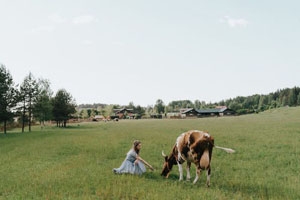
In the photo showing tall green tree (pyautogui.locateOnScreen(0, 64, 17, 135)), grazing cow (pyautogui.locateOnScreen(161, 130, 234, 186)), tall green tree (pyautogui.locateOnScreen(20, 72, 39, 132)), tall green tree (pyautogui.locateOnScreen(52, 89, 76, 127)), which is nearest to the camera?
grazing cow (pyautogui.locateOnScreen(161, 130, 234, 186))

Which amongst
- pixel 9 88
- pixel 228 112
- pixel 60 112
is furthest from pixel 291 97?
pixel 9 88

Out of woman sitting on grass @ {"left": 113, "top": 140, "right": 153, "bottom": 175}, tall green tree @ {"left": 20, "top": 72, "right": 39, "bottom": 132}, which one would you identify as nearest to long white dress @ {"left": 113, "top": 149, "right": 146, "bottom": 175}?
woman sitting on grass @ {"left": 113, "top": 140, "right": 153, "bottom": 175}

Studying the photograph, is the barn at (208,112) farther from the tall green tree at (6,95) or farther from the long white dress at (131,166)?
the long white dress at (131,166)

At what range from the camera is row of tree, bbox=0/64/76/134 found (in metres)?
46.6

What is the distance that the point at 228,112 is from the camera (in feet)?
540

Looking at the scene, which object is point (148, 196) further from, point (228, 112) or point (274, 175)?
point (228, 112)

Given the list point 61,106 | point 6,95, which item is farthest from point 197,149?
point 61,106

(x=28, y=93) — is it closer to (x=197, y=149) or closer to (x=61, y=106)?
(x=61, y=106)

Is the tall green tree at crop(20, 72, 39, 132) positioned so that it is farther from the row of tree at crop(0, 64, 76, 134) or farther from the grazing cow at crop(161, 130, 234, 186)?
the grazing cow at crop(161, 130, 234, 186)

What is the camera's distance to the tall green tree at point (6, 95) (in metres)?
45.7

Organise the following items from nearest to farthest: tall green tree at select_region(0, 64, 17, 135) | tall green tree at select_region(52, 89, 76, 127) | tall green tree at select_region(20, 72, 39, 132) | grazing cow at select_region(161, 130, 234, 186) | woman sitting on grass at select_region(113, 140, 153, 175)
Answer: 1. grazing cow at select_region(161, 130, 234, 186)
2. woman sitting on grass at select_region(113, 140, 153, 175)
3. tall green tree at select_region(0, 64, 17, 135)
4. tall green tree at select_region(20, 72, 39, 132)
5. tall green tree at select_region(52, 89, 76, 127)

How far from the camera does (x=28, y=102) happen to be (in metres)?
54.9

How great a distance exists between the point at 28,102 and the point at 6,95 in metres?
7.62

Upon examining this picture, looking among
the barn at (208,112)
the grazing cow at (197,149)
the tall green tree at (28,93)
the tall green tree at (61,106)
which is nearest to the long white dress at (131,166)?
the grazing cow at (197,149)
